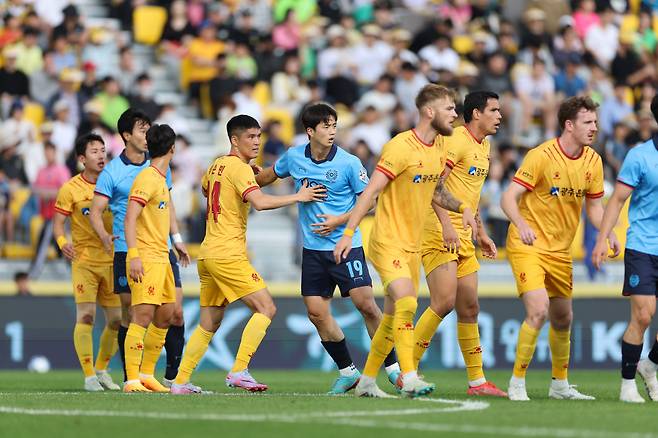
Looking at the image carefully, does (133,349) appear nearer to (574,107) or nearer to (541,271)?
(541,271)

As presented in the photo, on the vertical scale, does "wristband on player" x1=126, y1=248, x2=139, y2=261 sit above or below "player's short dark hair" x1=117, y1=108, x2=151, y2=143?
below

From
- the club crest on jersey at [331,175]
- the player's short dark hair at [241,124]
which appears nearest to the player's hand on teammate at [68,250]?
the player's short dark hair at [241,124]

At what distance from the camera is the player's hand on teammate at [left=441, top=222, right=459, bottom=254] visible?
13.1 metres

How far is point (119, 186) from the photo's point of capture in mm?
14734

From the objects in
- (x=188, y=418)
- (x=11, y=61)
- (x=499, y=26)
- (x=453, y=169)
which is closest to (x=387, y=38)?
(x=499, y=26)

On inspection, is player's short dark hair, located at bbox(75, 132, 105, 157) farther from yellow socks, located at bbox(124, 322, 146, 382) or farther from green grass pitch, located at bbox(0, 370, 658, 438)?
green grass pitch, located at bbox(0, 370, 658, 438)

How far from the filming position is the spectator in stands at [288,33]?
2666 cm

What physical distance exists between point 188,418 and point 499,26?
19822mm

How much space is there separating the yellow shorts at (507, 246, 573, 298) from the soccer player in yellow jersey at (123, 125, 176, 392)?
3.36 metres

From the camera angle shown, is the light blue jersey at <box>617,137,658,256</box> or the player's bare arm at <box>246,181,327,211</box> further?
the player's bare arm at <box>246,181,327,211</box>

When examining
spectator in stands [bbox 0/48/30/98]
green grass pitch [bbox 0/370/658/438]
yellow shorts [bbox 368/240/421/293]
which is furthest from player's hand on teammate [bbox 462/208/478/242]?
spectator in stands [bbox 0/48/30/98]

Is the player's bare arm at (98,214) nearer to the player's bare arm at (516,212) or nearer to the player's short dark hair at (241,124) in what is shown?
the player's short dark hair at (241,124)

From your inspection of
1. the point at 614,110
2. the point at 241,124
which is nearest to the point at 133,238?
the point at 241,124

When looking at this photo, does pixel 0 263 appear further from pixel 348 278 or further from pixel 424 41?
pixel 424 41
